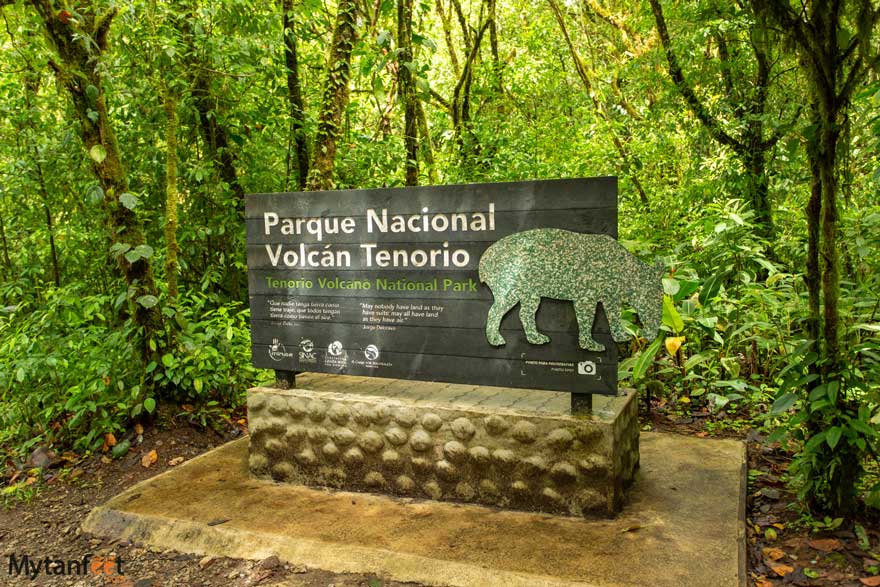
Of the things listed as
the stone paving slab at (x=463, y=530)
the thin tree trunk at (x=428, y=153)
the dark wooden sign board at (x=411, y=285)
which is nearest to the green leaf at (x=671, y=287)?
the stone paving slab at (x=463, y=530)

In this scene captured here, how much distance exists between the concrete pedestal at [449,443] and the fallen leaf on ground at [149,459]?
91 cm

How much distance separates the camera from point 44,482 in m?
4.43

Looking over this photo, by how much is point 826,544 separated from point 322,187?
4.32m

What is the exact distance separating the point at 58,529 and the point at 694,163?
6682 millimetres

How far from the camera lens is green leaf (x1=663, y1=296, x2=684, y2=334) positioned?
4.72 meters

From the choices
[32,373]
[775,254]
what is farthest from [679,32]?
[32,373]

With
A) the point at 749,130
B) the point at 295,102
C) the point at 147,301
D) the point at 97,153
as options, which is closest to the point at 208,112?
the point at 295,102

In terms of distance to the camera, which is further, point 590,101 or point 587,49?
point 587,49

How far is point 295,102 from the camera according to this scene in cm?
660

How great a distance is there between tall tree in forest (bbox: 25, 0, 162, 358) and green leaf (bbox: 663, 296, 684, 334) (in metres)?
3.55

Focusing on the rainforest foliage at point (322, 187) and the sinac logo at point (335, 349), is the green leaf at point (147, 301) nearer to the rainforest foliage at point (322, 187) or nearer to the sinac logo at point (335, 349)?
the rainforest foliage at point (322, 187)

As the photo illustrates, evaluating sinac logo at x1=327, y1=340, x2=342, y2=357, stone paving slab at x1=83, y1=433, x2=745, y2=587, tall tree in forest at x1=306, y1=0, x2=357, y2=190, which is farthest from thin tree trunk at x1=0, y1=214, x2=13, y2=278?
sinac logo at x1=327, y1=340, x2=342, y2=357

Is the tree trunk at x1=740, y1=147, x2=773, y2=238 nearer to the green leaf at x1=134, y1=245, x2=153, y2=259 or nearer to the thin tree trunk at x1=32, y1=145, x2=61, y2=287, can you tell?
the green leaf at x1=134, y1=245, x2=153, y2=259

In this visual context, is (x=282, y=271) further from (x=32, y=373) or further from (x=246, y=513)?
(x=32, y=373)
